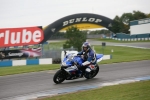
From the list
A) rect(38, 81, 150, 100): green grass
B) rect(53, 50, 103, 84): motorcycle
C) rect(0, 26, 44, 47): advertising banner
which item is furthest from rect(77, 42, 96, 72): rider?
rect(0, 26, 44, 47): advertising banner

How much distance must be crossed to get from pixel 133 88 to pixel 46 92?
3278mm

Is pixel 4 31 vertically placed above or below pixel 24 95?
above

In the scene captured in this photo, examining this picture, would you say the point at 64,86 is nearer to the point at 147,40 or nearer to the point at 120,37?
the point at 147,40

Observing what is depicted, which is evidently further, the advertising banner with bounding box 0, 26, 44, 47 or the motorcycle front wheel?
the advertising banner with bounding box 0, 26, 44, 47

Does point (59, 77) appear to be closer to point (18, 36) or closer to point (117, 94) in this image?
point (117, 94)

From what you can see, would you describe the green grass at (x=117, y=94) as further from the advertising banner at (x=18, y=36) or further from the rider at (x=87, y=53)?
the advertising banner at (x=18, y=36)

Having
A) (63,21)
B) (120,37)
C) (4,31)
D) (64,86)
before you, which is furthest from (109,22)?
(64,86)

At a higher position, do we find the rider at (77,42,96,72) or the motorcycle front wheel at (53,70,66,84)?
the rider at (77,42,96,72)

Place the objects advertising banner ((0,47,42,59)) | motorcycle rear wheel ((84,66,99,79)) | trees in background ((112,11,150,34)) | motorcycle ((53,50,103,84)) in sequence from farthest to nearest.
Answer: trees in background ((112,11,150,34)), advertising banner ((0,47,42,59)), motorcycle rear wheel ((84,66,99,79)), motorcycle ((53,50,103,84))

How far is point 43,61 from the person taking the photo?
26703 mm

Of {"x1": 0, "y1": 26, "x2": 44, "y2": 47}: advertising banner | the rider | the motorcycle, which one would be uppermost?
{"x1": 0, "y1": 26, "x2": 44, "y2": 47}: advertising banner

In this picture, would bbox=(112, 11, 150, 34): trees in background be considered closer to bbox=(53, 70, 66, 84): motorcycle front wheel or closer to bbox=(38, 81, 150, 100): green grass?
bbox=(53, 70, 66, 84): motorcycle front wheel

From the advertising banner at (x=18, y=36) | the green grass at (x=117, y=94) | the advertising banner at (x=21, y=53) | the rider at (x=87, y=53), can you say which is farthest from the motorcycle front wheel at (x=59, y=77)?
the advertising banner at (x=18, y=36)

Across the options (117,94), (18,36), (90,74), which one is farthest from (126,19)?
(117,94)
